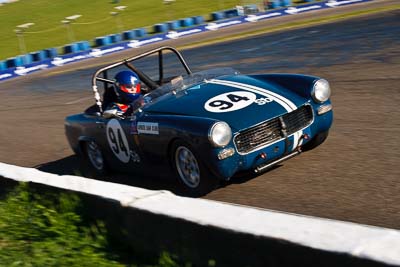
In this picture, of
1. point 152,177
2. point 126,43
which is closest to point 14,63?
point 126,43

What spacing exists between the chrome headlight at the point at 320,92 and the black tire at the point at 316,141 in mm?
386

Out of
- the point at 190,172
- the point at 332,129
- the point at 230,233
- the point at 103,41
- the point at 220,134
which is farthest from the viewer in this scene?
the point at 103,41

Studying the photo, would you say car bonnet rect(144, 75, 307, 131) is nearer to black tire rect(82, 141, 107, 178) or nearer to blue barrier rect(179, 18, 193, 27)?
black tire rect(82, 141, 107, 178)

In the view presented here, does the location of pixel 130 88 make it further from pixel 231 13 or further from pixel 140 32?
pixel 231 13

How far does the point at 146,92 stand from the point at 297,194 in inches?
107

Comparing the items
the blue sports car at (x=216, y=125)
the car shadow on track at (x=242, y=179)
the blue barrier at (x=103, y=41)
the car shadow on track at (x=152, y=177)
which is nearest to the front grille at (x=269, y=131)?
the blue sports car at (x=216, y=125)

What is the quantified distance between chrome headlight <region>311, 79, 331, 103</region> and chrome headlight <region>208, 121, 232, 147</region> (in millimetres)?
1168

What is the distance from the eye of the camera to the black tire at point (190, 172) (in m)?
5.51

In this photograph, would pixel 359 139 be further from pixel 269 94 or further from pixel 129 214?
pixel 129 214

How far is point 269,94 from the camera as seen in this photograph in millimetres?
5984

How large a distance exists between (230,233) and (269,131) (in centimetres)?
246

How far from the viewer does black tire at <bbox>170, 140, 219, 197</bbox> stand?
5.51 metres

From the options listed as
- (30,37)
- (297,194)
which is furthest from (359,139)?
(30,37)

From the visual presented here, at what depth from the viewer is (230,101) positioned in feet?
19.2
